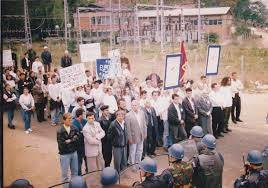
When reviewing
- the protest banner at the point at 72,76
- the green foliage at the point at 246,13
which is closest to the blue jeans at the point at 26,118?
the protest banner at the point at 72,76

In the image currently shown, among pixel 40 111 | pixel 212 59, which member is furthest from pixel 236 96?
pixel 40 111

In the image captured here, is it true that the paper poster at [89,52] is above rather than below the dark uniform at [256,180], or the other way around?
above

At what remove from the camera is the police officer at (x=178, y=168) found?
532 cm

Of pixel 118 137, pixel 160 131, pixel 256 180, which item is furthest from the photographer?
pixel 160 131

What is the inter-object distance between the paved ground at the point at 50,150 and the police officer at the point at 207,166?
69.9 inches

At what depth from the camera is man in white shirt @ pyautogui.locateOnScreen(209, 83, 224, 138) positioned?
10.1 meters

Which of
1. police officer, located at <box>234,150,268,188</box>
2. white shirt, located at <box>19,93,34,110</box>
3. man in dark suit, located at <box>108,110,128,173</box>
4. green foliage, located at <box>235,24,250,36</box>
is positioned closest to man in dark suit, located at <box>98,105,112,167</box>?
man in dark suit, located at <box>108,110,128,173</box>

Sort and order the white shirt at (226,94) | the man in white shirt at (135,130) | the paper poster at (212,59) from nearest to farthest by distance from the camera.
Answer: the man in white shirt at (135,130)
the paper poster at (212,59)
the white shirt at (226,94)

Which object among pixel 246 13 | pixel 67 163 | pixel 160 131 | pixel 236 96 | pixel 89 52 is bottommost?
pixel 160 131

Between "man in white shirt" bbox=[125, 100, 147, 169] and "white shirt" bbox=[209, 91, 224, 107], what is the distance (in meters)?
2.57

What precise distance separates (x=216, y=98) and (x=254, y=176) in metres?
5.30

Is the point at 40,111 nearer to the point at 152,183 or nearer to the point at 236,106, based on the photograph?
the point at 236,106

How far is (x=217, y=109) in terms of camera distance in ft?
33.8

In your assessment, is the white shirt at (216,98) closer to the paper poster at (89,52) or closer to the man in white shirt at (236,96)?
the man in white shirt at (236,96)
